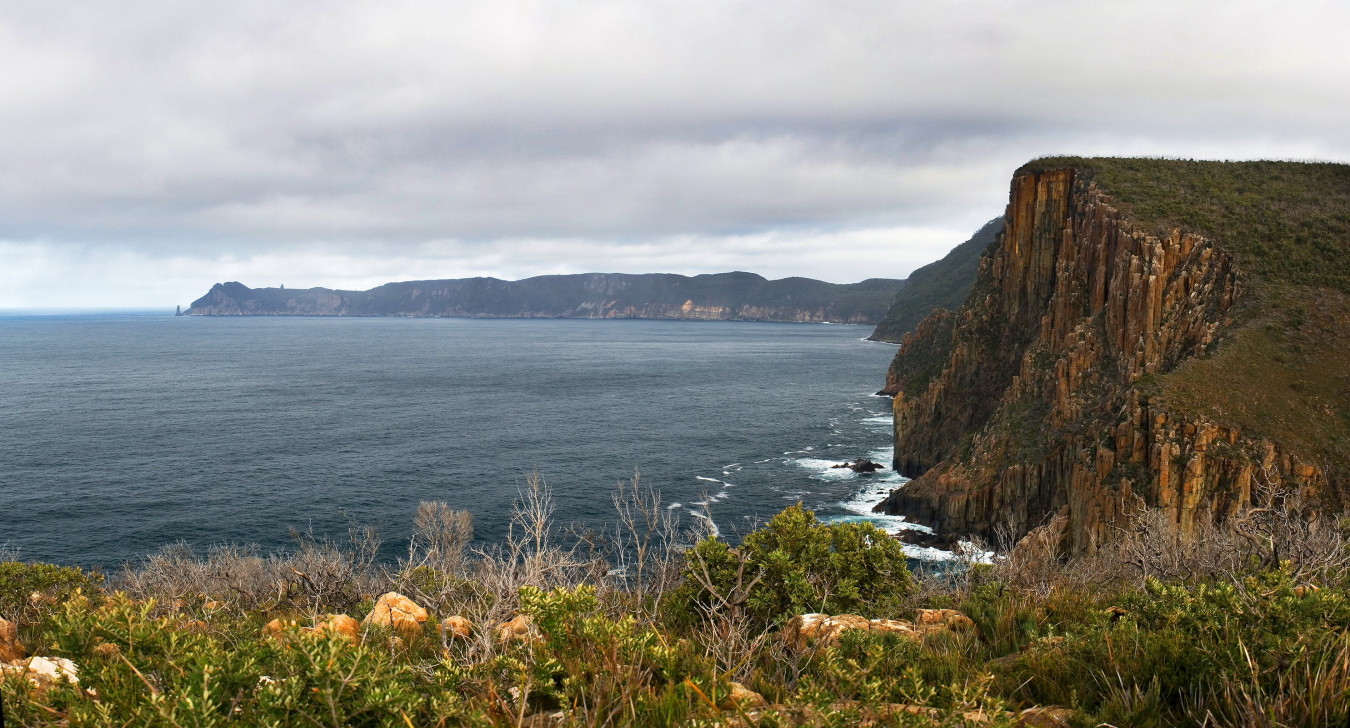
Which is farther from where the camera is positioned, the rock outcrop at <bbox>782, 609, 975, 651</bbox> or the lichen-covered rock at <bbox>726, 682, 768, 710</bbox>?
the rock outcrop at <bbox>782, 609, 975, 651</bbox>

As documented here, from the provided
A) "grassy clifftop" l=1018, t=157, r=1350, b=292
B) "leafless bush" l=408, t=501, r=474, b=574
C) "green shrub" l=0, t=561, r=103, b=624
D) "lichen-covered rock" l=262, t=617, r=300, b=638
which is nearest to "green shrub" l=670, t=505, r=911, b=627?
"lichen-covered rock" l=262, t=617, r=300, b=638

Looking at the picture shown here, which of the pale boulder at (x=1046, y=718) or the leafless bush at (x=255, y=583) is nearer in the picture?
the pale boulder at (x=1046, y=718)

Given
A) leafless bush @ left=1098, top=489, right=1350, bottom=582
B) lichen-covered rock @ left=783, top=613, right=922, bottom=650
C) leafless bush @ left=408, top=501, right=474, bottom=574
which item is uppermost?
lichen-covered rock @ left=783, top=613, right=922, bottom=650

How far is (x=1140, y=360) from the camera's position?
153 ft

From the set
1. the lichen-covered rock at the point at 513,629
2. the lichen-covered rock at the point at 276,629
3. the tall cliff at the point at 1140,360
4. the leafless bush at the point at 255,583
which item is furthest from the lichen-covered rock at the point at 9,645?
the tall cliff at the point at 1140,360

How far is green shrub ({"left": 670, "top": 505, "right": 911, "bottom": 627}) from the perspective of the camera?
530 inches

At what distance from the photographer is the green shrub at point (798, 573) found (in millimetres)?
13461

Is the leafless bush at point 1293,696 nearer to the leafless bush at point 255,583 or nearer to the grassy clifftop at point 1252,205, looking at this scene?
the leafless bush at point 255,583

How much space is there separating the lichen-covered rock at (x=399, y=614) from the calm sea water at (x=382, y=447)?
29.8 metres

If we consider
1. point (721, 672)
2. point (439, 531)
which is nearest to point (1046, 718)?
point (721, 672)

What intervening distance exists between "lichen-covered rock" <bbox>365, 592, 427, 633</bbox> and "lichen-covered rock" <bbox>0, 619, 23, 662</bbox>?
5.05 m

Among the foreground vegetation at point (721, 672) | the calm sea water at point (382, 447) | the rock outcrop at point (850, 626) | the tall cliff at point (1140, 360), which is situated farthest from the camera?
the calm sea water at point (382, 447)

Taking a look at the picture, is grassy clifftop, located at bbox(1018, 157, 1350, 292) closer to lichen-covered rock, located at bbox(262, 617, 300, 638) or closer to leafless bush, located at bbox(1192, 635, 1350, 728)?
leafless bush, located at bbox(1192, 635, 1350, 728)

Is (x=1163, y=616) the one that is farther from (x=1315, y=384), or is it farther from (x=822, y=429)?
(x=822, y=429)
